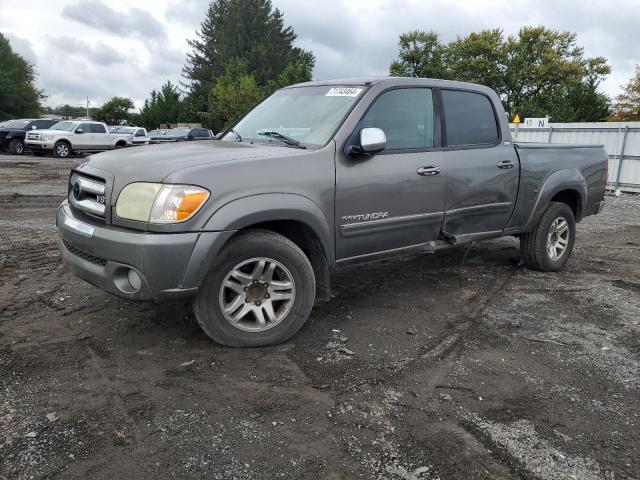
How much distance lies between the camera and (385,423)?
9.24ft

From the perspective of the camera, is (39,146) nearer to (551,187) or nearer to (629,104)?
(551,187)

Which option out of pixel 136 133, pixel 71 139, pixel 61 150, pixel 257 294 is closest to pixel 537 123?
pixel 257 294

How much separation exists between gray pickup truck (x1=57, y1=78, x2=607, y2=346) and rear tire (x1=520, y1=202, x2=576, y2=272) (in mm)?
575

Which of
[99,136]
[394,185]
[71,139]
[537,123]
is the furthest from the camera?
[99,136]

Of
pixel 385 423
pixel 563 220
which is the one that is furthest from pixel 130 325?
pixel 563 220

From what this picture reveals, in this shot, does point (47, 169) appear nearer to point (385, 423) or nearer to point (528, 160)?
point (528, 160)

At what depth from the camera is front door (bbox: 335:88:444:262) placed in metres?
3.96

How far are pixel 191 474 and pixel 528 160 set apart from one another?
14.2ft

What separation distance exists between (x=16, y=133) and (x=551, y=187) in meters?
24.8

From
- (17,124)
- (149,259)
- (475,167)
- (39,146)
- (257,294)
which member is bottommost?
(39,146)

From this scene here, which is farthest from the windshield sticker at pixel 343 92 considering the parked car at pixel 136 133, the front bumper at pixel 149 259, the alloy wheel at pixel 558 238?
the parked car at pixel 136 133

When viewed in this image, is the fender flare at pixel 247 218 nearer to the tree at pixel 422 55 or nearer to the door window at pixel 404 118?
the door window at pixel 404 118

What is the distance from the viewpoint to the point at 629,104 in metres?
40.4

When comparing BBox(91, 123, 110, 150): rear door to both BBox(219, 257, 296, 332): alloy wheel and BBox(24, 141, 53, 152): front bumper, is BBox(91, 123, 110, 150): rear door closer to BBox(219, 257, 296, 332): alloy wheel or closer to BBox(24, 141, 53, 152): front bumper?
BBox(24, 141, 53, 152): front bumper
